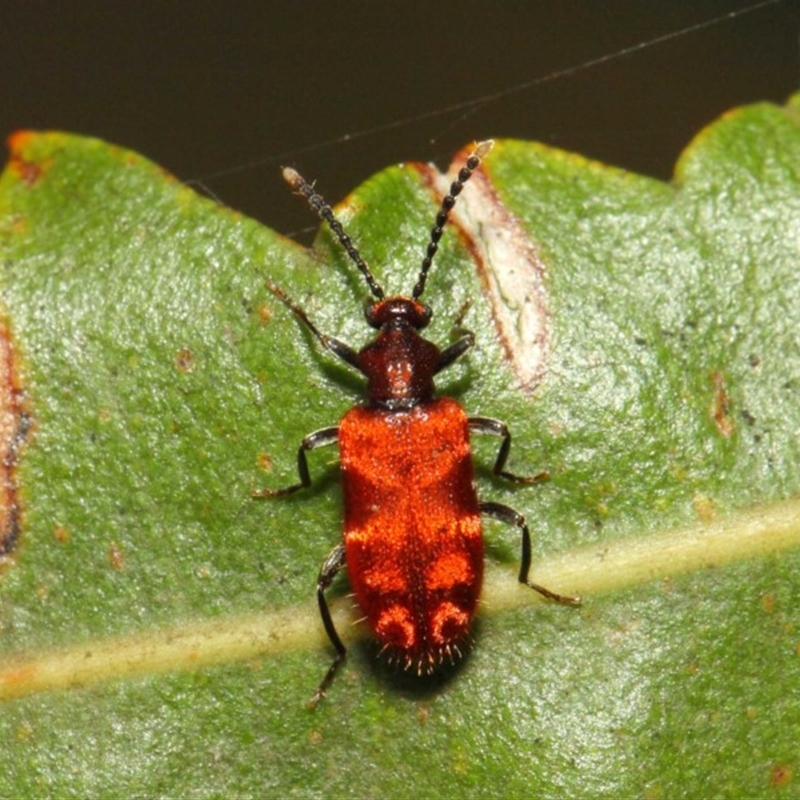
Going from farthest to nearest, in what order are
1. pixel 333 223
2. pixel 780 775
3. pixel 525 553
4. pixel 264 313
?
pixel 264 313, pixel 333 223, pixel 525 553, pixel 780 775

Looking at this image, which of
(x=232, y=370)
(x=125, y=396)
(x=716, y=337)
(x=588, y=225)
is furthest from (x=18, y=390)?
(x=716, y=337)

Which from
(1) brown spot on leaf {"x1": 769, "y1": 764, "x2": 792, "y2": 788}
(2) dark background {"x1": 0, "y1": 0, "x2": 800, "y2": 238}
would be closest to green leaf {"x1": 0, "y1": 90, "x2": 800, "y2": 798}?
(1) brown spot on leaf {"x1": 769, "y1": 764, "x2": 792, "y2": 788}

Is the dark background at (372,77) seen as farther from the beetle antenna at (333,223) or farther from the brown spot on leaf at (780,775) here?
the brown spot on leaf at (780,775)

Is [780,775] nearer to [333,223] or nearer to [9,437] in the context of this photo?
[333,223]

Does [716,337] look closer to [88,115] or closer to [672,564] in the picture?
[672,564]

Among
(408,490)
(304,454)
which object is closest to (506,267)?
(408,490)

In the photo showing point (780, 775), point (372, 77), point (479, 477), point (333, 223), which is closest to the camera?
point (780, 775)

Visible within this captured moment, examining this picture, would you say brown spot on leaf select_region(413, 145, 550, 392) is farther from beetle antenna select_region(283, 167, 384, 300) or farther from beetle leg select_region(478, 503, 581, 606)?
beetle leg select_region(478, 503, 581, 606)
